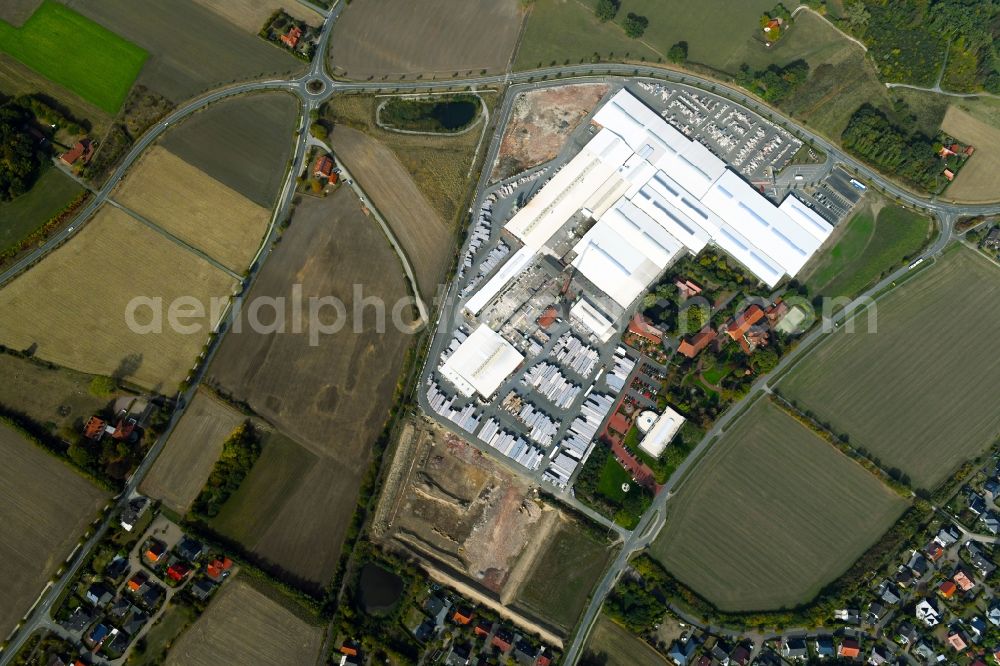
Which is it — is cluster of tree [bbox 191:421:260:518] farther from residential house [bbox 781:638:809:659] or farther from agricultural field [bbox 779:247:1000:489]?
agricultural field [bbox 779:247:1000:489]

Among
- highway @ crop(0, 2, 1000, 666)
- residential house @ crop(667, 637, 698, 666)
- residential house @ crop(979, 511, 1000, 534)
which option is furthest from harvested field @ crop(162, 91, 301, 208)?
residential house @ crop(979, 511, 1000, 534)

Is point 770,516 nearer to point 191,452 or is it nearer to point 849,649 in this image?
point 849,649

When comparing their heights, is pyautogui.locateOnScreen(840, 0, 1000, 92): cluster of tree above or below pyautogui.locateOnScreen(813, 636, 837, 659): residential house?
above

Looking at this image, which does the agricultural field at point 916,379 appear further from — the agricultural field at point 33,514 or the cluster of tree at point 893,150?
the agricultural field at point 33,514

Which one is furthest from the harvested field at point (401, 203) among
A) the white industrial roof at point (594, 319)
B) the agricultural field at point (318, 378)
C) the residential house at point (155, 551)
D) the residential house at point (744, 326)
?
the residential house at point (155, 551)

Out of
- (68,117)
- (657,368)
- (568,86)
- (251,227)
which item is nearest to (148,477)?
(251,227)
